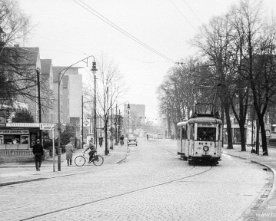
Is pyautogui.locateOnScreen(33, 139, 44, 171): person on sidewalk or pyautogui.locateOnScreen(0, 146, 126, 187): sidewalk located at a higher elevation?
pyautogui.locateOnScreen(33, 139, 44, 171): person on sidewalk

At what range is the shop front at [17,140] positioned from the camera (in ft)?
132

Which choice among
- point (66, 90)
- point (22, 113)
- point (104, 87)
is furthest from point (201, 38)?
point (66, 90)

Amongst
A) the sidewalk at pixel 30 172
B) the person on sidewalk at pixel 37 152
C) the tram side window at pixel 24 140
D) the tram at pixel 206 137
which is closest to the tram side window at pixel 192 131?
the tram at pixel 206 137

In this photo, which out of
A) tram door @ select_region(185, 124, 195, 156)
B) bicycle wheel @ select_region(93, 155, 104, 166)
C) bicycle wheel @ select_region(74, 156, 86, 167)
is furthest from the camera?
bicycle wheel @ select_region(93, 155, 104, 166)

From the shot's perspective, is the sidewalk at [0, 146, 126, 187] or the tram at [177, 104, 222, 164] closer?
the sidewalk at [0, 146, 126, 187]

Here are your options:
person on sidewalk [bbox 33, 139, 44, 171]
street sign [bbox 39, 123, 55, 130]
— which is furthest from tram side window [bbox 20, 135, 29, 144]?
street sign [bbox 39, 123, 55, 130]

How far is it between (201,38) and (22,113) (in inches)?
797

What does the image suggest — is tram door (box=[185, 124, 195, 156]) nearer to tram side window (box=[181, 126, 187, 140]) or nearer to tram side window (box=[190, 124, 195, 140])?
tram side window (box=[190, 124, 195, 140])

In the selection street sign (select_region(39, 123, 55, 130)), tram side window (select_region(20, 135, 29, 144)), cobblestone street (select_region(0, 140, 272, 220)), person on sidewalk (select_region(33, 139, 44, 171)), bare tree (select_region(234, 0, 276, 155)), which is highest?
bare tree (select_region(234, 0, 276, 155))

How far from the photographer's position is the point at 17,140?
41562mm

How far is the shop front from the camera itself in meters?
40.2

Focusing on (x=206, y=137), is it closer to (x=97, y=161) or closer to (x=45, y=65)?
(x=97, y=161)

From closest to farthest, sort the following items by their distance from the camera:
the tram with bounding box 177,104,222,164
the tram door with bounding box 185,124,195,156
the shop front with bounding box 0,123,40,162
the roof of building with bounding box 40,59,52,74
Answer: the tram with bounding box 177,104,222,164
the tram door with bounding box 185,124,195,156
the shop front with bounding box 0,123,40,162
the roof of building with bounding box 40,59,52,74

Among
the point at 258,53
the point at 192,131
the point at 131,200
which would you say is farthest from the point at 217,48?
the point at 131,200
